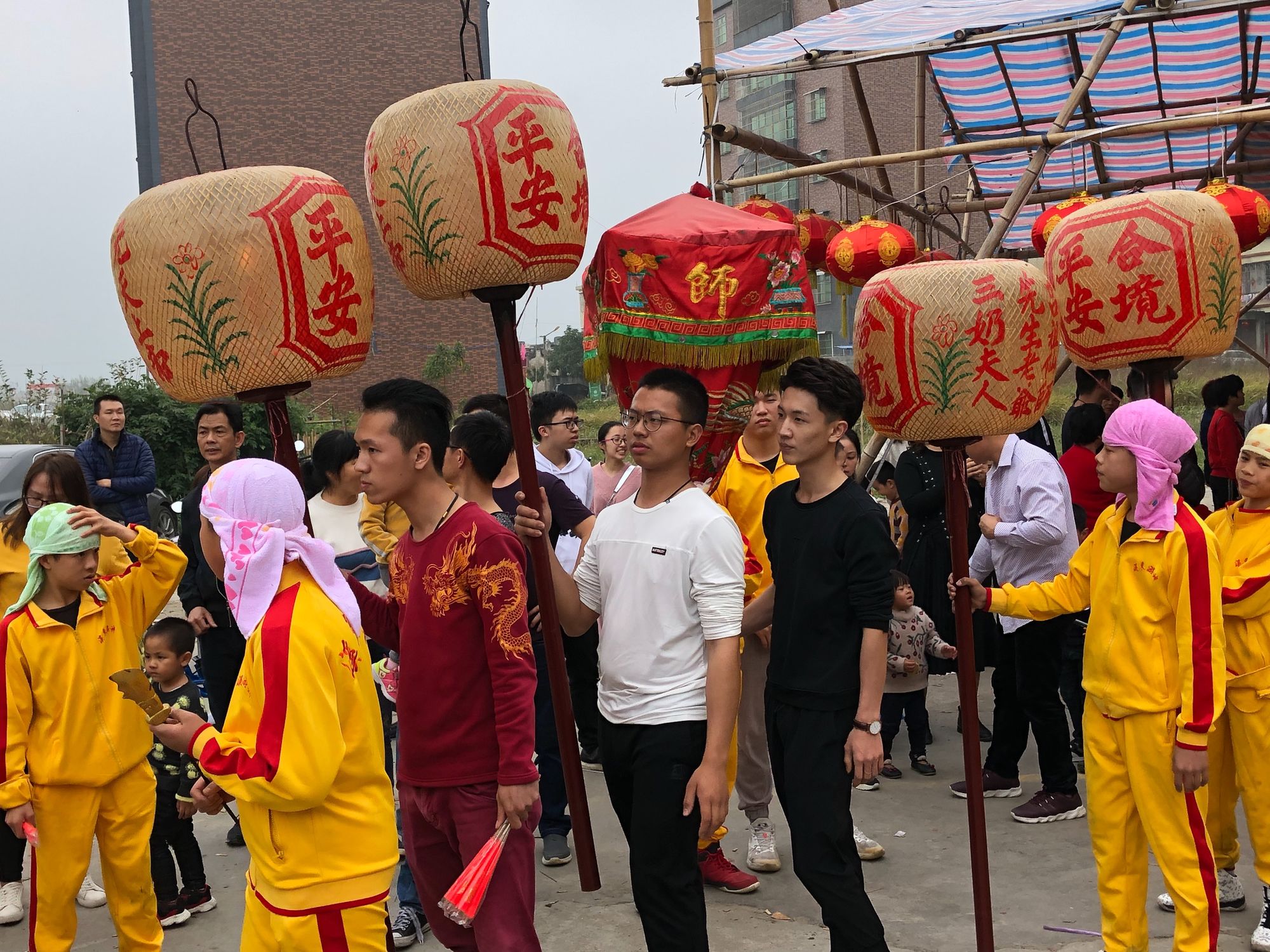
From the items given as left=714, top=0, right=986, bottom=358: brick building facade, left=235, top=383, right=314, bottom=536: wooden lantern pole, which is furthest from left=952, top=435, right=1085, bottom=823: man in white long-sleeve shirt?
left=714, top=0, right=986, bottom=358: brick building facade

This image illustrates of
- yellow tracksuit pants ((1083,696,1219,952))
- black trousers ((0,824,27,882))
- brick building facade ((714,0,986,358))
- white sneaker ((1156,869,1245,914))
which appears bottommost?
white sneaker ((1156,869,1245,914))

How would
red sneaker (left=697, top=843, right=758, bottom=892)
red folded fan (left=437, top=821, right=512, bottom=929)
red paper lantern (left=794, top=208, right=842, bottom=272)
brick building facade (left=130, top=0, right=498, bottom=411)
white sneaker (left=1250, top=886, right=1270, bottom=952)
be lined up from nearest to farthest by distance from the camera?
red folded fan (left=437, top=821, right=512, bottom=929), white sneaker (left=1250, top=886, right=1270, bottom=952), red sneaker (left=697, top=843, right=758, bottom=892), red paper lantern (left=794, top=208, right=842, bottom=272), brick building facade (left=130, top=0, right=498, bottom=411)

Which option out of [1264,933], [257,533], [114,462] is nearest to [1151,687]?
[1264,933]

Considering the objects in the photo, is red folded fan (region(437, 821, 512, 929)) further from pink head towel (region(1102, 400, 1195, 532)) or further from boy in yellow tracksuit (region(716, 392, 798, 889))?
pink head towel (region(1102, 400, 1195, 532))

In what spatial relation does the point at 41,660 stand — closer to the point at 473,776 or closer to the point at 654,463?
the point at 473,776

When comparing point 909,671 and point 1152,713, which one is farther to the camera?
point 909,671

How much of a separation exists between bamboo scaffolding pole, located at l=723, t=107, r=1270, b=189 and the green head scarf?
3908mm

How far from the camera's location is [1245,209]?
6590mm

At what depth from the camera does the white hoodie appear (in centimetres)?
598

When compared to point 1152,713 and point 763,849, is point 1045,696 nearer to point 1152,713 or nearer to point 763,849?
point 763,849

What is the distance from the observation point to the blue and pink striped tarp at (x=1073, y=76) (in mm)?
7367

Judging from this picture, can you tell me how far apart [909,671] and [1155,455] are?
2.43 m

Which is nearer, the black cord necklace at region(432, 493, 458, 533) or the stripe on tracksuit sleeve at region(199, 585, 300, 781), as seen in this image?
the stripe on tracksuit sleeve at region(199, 585, 300, 781)

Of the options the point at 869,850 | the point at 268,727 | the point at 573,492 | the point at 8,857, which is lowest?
the point at 869,850
